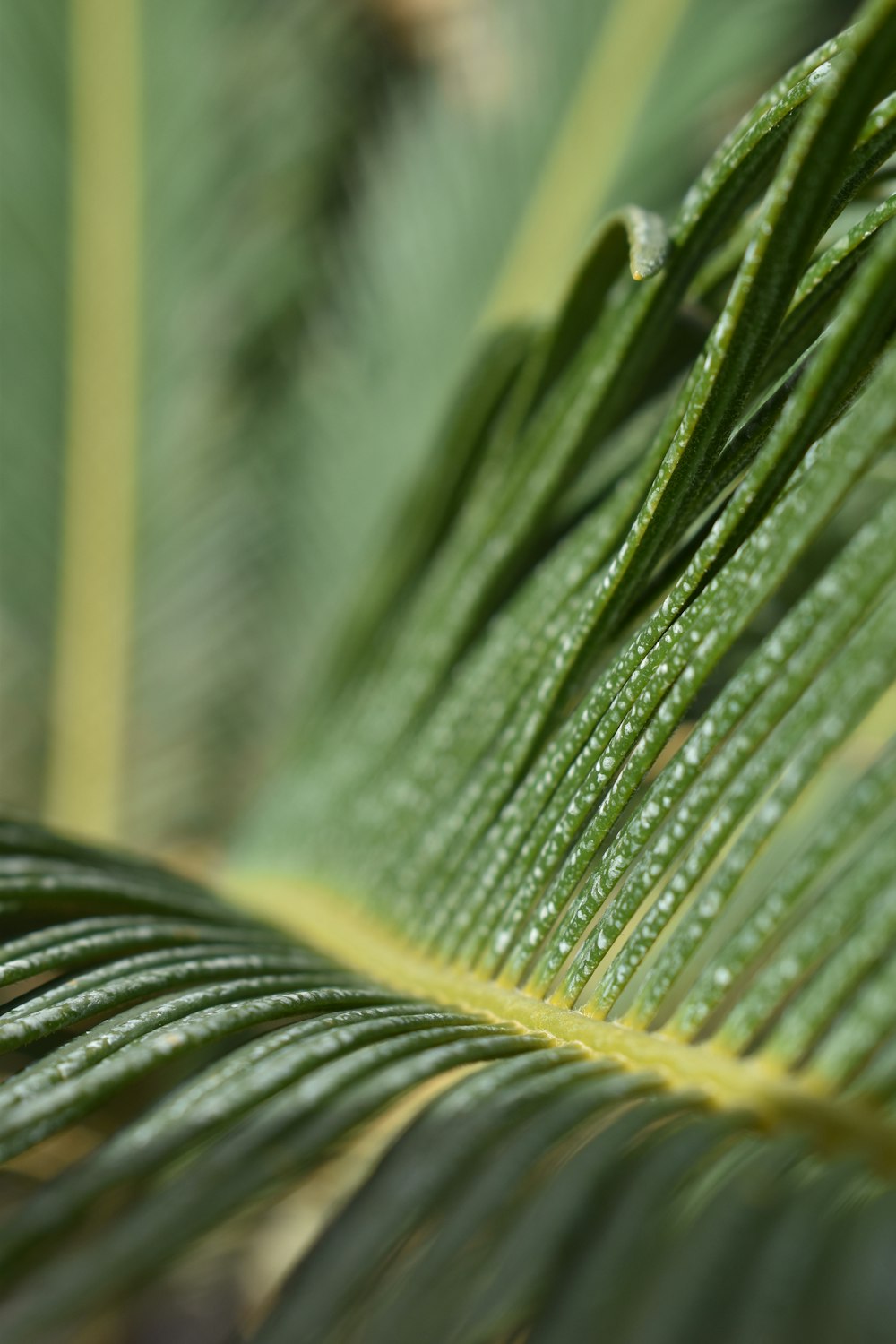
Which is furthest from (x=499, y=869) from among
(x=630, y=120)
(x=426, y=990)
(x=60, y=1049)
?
(x=630, y=120)

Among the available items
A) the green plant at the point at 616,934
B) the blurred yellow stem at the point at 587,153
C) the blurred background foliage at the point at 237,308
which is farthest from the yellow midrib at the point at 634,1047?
the blurred yellow stem at the point at 587,153

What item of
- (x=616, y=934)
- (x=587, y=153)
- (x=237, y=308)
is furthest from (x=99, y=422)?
(x=616, y=934)

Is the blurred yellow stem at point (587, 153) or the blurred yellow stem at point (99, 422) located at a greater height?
the blurred yellow stem at point (587, 153)

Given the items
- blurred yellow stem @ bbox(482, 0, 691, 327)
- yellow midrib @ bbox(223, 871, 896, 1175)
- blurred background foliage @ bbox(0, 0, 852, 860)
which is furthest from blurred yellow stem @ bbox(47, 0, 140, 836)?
yellow midrib @ bbox(223, 871, 896, 1175)

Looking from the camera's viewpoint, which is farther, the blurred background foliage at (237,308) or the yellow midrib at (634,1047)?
the blurred background foliage at (237,308)

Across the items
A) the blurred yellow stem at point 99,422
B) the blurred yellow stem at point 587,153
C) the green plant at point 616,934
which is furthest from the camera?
the blurred yellow stem at point 99,422

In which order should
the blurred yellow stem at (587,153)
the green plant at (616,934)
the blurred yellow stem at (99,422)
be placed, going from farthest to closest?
1. the blurred yellow stem at (99,422)
2. the blurred yellow stem at (587,153)
3. the green plant at (616,934)

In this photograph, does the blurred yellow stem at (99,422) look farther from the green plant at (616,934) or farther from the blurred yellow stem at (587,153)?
the green plant at (616,934)
